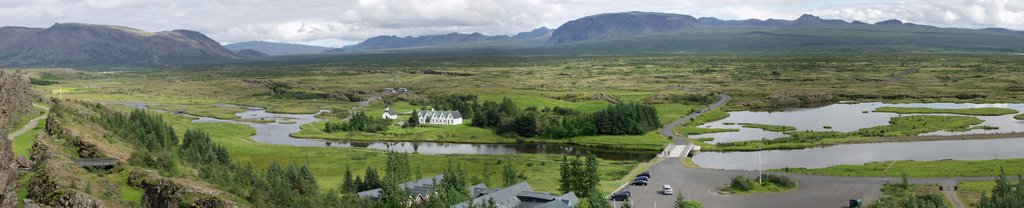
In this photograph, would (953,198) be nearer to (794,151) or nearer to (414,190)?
(794,151)

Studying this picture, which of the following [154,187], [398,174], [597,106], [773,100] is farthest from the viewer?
[773,100]

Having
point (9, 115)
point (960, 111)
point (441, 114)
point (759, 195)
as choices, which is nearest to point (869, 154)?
point (759, 195)

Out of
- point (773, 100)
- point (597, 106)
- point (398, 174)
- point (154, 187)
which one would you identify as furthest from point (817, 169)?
point (773, 100)

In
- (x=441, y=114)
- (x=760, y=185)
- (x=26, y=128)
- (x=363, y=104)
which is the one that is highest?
(x=26, y=128)

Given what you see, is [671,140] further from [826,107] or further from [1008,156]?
[826,107]

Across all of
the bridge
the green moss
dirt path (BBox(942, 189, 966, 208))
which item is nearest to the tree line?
the bridge

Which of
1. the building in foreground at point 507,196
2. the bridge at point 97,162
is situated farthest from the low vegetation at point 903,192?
the bridge at point 97,162
